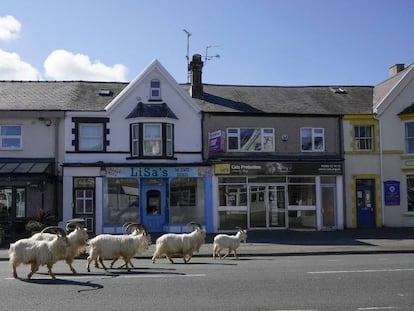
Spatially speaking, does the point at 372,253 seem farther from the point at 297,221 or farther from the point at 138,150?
the point at 138,150

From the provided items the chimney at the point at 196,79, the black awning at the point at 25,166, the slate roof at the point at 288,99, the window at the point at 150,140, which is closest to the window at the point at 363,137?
the slate roof at the point at 288,99

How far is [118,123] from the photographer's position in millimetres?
26031

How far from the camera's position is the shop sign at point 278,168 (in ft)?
84.3

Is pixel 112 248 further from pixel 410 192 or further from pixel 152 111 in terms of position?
pixel 410 192

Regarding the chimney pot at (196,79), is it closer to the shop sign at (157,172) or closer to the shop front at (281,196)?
the shop sign at (157,172)

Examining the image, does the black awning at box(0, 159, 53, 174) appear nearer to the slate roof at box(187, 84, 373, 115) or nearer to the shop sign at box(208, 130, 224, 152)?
the shop sign at box(208, 130, 224, 152)

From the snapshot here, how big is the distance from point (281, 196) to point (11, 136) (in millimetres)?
13907

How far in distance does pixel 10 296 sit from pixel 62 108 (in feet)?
57.0

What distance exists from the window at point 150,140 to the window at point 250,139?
3339 mm

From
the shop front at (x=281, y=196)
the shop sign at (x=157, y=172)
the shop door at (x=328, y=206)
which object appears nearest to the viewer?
Result: the shop sign at (x=157, y=172)

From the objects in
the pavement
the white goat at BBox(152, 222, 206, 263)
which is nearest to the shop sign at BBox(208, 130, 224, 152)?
the pavement

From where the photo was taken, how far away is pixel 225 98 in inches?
1126

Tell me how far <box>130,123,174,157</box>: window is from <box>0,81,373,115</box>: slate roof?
7.65 feet

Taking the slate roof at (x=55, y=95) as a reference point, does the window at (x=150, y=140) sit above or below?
below
